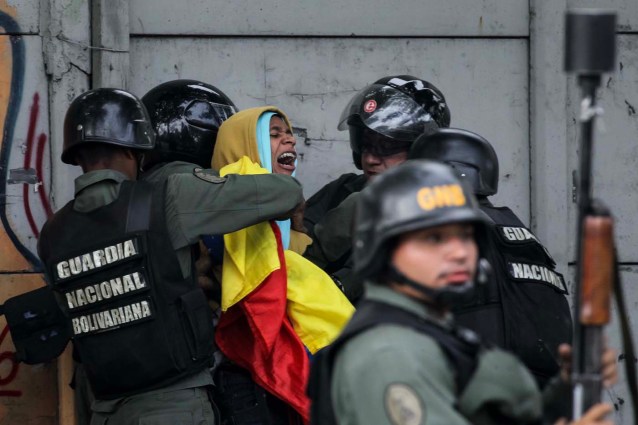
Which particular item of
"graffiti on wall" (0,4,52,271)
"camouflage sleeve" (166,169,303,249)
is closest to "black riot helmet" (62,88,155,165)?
"camouflage sleeve" (166,169,303,249)

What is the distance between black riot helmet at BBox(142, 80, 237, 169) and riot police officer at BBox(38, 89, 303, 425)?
59 cm

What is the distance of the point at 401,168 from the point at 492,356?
19.5 inches

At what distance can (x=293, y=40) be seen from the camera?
A: 6.59 meters

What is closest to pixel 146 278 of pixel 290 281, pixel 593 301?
pixel 290 281

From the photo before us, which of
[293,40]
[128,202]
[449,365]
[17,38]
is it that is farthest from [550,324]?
[17,38]

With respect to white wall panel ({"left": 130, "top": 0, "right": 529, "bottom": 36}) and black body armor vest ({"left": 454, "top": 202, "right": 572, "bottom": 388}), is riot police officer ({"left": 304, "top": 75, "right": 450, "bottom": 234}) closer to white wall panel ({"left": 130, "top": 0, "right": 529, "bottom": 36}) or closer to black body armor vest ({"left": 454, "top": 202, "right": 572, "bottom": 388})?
white wall panel ({"left": 130, "top": 0, "right": 529, "bottom": 36})

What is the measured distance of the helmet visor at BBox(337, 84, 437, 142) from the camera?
567 cm

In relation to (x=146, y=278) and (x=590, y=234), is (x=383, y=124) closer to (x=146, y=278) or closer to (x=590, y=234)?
(x=146, y=278)

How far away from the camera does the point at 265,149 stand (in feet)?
17.7

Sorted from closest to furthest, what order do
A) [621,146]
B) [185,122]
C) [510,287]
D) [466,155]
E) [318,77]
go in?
1. [510,287]
2. [466,155]
3. [185,122]
4. [318,77]
5. [621,146]

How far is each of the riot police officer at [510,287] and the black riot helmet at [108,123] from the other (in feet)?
3.48

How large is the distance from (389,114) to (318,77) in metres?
0.97

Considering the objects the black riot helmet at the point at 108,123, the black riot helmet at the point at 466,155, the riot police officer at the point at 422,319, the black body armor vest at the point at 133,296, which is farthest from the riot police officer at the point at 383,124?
the riot police officer at the point at 422,319

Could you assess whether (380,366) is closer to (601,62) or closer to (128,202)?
(601,62)
